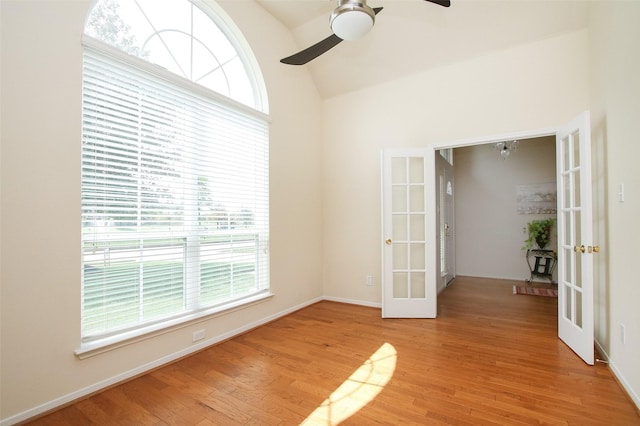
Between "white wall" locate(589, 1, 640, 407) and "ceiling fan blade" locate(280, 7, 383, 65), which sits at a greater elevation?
"ceiling fan blade" locate(280, 7, 383, 65)

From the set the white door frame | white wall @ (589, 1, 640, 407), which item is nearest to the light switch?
white wall @ (589, 1, 640, 407)

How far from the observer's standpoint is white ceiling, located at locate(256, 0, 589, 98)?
2949mm

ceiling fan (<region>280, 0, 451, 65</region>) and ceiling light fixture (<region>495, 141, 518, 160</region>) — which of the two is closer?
ceiling fan (<region>280, 0, 451, 65</region>)

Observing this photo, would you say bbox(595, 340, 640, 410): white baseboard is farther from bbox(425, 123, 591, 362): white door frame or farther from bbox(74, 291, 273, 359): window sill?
bbox(74, 291, 273, 359): window sill

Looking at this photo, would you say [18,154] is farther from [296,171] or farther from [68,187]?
[296,171]

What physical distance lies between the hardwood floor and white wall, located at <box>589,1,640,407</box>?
34cm

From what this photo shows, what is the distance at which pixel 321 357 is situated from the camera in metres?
2.59

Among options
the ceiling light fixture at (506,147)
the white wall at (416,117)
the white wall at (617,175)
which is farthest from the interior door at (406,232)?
the ceiling light fixture at (506,147)

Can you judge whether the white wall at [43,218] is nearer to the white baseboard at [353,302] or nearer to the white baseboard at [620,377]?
the white baseboard at [353,302]

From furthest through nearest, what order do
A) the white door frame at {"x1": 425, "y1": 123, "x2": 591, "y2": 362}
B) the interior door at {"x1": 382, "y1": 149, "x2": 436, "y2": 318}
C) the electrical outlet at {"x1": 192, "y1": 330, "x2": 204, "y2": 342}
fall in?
1. the interior door at {"x1": 382, "y1": 149, "x2": 436, "y2": 318}
2. the white door frame at {"x1": 425, "y1": 123, "x2": 591, "y2": 362}
3. the electrical outlet at {"x1": 192, "y1": 330, "x2": 204, "y2": 342}

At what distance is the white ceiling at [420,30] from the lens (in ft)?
9.68

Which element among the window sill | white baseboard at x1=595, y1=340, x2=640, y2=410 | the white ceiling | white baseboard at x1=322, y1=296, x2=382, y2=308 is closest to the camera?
white baseboard at x1=595, y1=340, x2=640, y2=410

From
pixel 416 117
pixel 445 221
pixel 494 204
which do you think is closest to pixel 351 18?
pixel 416 117

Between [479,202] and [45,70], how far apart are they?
6756 millimetres
